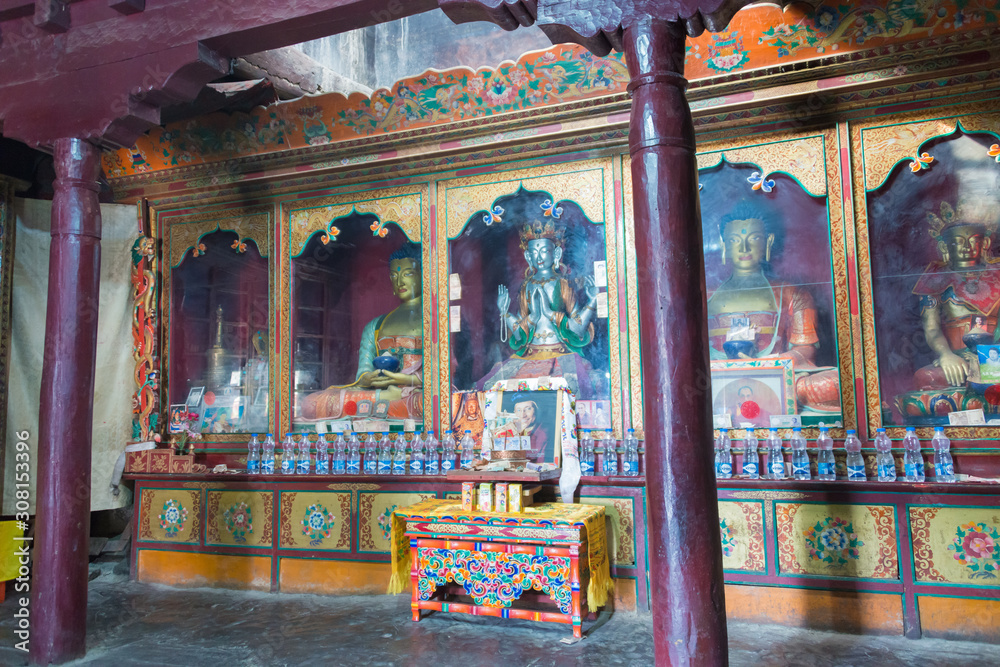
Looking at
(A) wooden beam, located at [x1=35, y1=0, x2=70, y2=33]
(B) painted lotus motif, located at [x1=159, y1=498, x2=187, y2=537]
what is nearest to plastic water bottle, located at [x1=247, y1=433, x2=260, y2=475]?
(B) painted lotus motif, located at [x1=159, y1=498, x2=187, y2=537]

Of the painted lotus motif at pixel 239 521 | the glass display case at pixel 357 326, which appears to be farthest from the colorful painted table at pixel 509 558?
the painted lotus motif at pixel 239 521

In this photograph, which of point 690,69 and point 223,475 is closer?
point 690,69

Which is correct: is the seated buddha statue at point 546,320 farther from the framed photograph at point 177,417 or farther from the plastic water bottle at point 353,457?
the framed photograph at point 177,417

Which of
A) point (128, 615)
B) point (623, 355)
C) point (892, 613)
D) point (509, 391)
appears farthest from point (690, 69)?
point (128, 615)

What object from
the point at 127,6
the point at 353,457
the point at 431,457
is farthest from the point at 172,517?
the point at 127,6

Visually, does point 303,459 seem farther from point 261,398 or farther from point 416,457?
point 416,457

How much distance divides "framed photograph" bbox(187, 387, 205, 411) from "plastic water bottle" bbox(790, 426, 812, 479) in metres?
5.59

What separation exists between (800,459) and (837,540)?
606 millimetres

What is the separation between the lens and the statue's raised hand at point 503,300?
6441 mm

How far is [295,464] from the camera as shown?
6742mm

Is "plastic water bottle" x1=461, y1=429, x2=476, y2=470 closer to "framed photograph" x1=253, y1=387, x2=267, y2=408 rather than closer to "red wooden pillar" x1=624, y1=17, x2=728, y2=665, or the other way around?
"framed photograph" x1=253, y1=387, x2=267, y2=408

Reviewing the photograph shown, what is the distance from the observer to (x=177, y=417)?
24.3 ft

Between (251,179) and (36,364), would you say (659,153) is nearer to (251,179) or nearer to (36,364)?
(251,179)

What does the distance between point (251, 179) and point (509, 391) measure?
3352 millimetres
